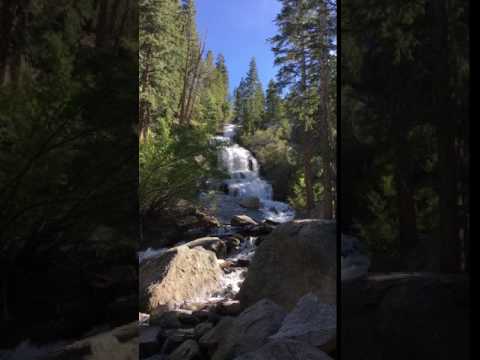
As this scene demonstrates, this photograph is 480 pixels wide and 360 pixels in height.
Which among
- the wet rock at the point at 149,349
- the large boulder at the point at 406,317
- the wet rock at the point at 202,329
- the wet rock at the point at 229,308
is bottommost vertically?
the wet rock at the point at 149,349

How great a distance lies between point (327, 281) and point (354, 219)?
10.5 feet

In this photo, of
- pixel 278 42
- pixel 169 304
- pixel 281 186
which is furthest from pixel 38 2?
pixel 281 186

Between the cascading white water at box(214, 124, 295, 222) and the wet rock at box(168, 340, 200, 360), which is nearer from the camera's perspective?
the wet rock at box(168, 340, 200, 360)

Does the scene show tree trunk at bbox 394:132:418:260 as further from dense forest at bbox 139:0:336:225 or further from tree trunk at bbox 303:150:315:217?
tree trunk at bbox 303:150:315:217

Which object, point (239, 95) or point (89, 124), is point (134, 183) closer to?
point (89, 124)

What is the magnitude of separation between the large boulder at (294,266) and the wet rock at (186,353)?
3.35 ft

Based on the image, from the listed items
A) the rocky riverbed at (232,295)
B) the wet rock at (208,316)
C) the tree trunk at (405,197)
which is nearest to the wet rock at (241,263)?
the rocky riverbed at (232,295)

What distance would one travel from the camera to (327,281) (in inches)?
160

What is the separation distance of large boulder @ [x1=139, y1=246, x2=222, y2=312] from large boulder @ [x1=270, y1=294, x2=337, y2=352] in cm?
214

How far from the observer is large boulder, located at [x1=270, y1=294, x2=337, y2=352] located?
7.81 ft

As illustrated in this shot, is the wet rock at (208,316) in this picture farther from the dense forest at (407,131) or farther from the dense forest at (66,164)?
the dense forest at (407,131)

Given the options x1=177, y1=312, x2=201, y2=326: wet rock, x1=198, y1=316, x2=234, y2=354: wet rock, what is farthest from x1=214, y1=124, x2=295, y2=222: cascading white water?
x1=198, y1=316, x2=234, y2=354: wet rock

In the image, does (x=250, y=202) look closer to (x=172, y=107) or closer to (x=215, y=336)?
(x=172, y=107)

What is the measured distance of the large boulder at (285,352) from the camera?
1976 mm
